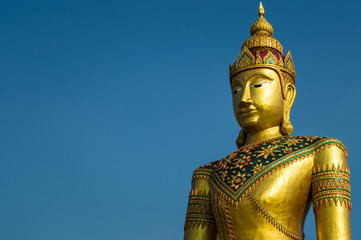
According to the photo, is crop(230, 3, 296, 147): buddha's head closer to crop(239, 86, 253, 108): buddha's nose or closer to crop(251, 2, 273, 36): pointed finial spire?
crop(239, 86, 253, 108): buddha's nose

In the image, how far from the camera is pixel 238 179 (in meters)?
7.34

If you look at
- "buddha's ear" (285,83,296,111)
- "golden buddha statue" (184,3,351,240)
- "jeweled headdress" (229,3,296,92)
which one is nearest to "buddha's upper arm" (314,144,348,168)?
"golden buddha statue" (184,3,351,240)

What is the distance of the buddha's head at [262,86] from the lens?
7.96 m

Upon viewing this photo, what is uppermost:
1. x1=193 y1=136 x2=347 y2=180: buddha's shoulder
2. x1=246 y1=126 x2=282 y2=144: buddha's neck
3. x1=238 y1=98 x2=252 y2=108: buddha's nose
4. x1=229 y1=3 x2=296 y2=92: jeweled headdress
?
x1=229 y1=3 x2=296 y2=92: jeweled headdress

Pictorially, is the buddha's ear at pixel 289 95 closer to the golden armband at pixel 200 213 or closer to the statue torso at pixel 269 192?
the statue torso at pixel 269 192

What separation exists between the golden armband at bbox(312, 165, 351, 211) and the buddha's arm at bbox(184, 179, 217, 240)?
161 cm

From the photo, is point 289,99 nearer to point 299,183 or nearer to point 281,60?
point 281,60

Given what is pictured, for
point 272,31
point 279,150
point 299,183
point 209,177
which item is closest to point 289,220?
point 299,183

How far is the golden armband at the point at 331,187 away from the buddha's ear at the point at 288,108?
107cm

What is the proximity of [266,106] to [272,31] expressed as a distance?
178 cm

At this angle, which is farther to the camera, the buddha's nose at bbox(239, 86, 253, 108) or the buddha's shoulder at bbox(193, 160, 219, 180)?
the buddha's shoulder at bbox(193, 160, 219, 180)

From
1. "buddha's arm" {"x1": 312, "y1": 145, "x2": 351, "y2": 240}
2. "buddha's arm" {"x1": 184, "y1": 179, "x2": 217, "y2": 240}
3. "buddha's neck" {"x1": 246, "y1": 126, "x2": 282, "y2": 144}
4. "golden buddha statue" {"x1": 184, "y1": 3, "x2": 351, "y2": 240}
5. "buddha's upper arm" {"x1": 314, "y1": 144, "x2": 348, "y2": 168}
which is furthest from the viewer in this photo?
"buddha's neck" {"x1": 246, "y1": 126, "x2": 282, "y2": 144}

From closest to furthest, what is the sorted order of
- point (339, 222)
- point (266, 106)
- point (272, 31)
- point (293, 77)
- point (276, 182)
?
point (339, 222) < point (276, 182) < point (266, 106) < point (293, 77) < point (272, 31)

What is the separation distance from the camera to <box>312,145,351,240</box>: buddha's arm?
6.67 meters
